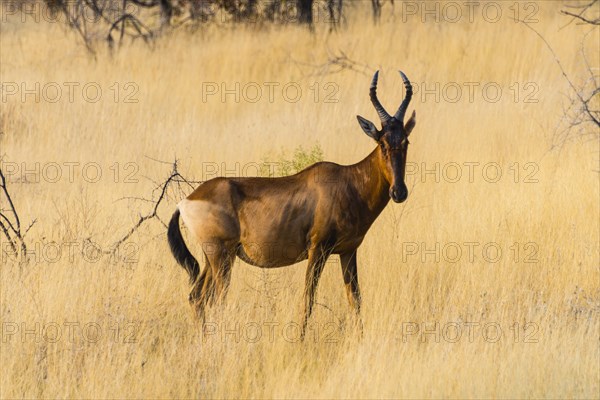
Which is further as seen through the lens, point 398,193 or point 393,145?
point 393,145

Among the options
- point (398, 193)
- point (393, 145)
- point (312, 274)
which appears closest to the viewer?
point (398, 193)

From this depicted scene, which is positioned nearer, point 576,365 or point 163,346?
point 576,365

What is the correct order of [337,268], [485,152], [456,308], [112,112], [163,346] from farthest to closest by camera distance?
[112,112], [485,152], [337,268], [456,308], [163,346]

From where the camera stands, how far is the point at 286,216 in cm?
Result: 655

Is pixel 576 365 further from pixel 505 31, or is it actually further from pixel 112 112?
pixel 505 31

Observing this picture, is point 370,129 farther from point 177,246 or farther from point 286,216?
point 177,246

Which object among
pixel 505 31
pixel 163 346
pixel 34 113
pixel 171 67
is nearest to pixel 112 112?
pixel 34 113

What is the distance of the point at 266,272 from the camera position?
24.2ft

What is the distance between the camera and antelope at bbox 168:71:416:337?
6.52 meters

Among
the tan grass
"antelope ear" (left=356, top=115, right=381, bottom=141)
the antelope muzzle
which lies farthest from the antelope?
the tan grass

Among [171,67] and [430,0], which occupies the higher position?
[430,0]

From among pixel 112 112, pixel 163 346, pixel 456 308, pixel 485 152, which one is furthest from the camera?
pixel 112 112

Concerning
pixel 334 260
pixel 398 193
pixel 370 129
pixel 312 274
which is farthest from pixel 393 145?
pixel 334 260

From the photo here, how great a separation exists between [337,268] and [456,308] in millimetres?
965
